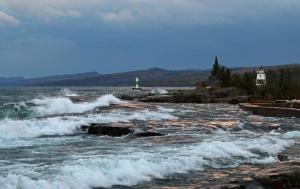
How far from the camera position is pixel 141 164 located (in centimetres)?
1561

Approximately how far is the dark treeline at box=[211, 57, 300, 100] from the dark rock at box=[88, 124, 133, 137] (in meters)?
44.7

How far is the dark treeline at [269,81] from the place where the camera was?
246ft

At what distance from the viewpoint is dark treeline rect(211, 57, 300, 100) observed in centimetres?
7500

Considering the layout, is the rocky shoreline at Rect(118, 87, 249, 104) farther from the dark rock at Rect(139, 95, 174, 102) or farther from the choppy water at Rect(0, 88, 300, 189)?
the choppy water at Rect(0, 88, 300, 189)

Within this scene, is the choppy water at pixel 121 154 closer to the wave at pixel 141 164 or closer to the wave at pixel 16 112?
the wave at pixel 141 164

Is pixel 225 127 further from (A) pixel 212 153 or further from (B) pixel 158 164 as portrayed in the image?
(B) pixel 158 164

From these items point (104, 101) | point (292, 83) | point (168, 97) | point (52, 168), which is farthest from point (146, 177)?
point (292, 83)

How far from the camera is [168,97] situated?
7556 cm

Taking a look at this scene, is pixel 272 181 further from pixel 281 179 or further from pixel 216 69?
pixel 216 69

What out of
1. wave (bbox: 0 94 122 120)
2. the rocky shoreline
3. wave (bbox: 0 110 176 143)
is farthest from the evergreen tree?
wave (bbox: 0 110 176 143)

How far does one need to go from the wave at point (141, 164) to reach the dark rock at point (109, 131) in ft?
23.2

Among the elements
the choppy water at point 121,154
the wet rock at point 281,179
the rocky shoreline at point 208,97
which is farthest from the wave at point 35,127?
the rocky shoreline at point 208,97

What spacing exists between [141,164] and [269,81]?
280 ft

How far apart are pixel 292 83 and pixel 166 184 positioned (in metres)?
80.5
